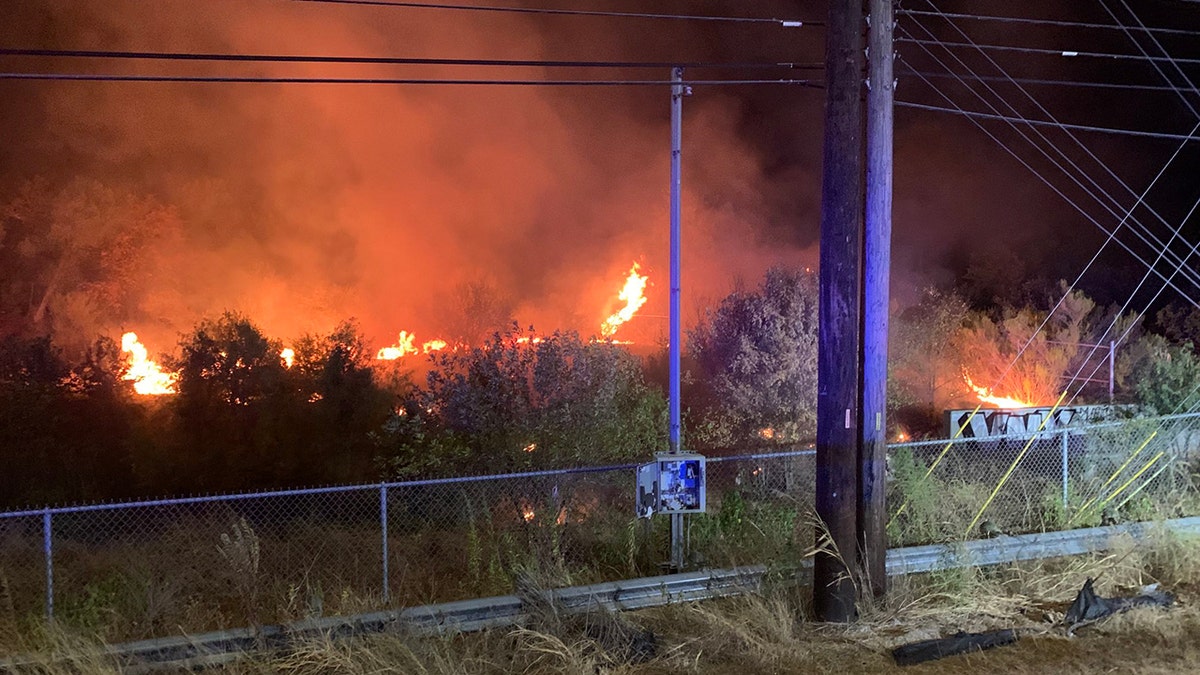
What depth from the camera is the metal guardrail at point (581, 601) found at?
684 centimetres

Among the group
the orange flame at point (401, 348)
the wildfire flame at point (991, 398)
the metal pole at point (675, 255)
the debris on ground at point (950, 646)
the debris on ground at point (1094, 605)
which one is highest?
the metal pole at point (675, 255)

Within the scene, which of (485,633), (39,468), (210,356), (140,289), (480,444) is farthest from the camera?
(140,289)

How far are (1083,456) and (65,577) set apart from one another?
1228 centimetres

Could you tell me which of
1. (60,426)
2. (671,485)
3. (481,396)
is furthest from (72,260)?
(671,485)

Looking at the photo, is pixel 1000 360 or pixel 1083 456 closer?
pixel 1083 456

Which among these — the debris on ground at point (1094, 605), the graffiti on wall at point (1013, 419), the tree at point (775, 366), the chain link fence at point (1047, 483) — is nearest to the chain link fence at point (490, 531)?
the chain link fence at point (1047, 483)

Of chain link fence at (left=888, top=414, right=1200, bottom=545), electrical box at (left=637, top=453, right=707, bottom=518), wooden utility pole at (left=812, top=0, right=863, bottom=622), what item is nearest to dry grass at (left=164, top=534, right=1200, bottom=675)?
wooden utility pole at (left=812, top=0, right=863, bottom=622)

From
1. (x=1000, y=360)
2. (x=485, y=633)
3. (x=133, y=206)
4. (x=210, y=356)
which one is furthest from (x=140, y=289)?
(x=485, y=633)

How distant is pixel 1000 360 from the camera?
2511 cm

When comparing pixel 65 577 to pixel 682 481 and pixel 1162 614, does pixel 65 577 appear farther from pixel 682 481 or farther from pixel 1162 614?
pixel 1162 614

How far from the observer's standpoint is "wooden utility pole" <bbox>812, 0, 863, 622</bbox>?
7.62 meters

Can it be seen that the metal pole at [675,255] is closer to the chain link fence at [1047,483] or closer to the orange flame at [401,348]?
the chain link fence at [1047,483]

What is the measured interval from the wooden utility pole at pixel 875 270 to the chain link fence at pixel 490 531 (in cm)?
110

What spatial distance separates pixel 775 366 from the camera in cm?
1867
